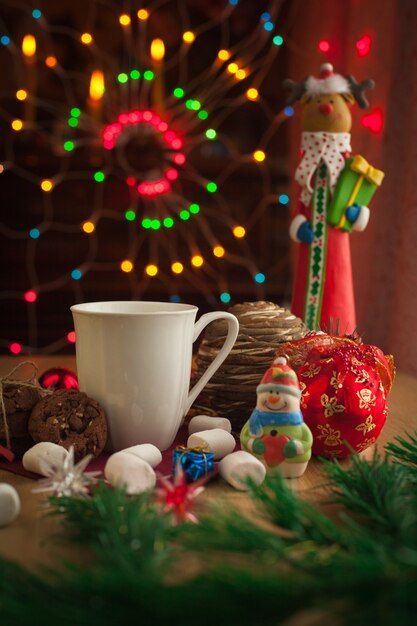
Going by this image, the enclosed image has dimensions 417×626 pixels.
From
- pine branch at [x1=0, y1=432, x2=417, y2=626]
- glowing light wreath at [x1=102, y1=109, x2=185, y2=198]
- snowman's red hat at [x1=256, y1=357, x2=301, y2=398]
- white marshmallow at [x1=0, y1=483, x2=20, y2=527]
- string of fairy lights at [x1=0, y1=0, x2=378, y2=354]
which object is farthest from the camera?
string of fairy lights at [x1=0, y1=0, x2=378, y2=354]

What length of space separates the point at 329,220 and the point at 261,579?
0.73 m

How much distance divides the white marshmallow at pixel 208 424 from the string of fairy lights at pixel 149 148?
1452 mm

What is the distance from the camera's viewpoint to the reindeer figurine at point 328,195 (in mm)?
935

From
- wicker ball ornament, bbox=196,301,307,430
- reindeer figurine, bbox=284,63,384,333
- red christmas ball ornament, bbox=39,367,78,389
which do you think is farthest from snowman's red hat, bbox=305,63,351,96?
red christmas ball ornament, bbox=39,367,78,389

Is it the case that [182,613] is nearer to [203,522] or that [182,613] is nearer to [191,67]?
[203,522]

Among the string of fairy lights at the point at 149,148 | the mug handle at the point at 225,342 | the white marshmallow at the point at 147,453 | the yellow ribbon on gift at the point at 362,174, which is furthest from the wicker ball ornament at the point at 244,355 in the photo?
the string of fairy lights at the point at 149,148

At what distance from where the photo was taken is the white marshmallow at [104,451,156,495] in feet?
1.40

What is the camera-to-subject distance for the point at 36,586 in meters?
0.29

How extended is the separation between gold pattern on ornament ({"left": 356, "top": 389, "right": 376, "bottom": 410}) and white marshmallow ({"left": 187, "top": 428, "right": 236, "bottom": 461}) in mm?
104

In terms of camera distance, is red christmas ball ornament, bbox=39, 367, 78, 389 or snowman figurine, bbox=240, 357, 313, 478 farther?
red christmas ball ornament, bbox=39, 367, 78, 389

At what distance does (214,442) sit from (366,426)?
4.7 inches

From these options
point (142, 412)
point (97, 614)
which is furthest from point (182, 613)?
point (142, 412)

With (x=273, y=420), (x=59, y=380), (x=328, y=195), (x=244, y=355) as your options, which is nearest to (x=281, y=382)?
(x=273, y=420)

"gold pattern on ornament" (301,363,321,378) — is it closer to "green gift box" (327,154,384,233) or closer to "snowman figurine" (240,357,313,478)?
"snowman figurine" (240,357,313,478)
